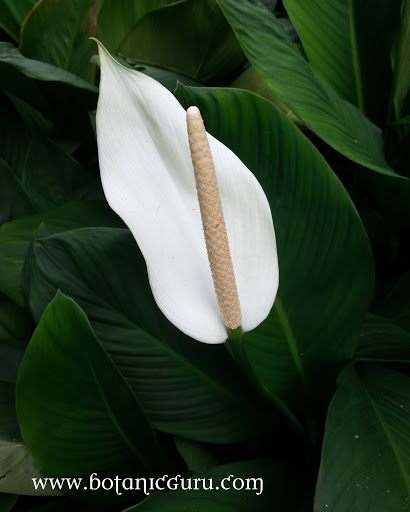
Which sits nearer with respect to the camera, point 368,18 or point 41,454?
point 41,454

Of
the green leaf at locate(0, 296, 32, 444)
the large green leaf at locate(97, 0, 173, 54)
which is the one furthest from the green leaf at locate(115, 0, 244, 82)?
the green leaf at locate(0, 296, 32, 444)

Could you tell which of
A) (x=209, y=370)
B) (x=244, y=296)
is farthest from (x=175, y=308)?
(x=209, y=370)

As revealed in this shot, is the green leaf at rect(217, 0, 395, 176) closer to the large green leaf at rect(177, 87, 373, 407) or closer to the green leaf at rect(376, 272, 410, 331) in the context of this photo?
the large green leaf at rect(177, 87, 373, 407)

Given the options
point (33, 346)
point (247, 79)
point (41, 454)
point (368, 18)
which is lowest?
point (41, 454)

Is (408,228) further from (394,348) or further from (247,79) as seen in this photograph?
(247,79)

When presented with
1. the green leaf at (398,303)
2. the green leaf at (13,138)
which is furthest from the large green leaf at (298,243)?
the green leaf at (13,138)
